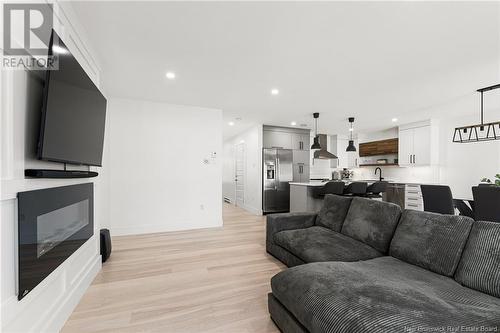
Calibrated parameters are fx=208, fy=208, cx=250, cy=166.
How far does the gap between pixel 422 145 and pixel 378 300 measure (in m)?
6.08

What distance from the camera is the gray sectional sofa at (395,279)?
1064 millimetres

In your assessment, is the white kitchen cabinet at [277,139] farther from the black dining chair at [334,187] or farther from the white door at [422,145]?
the white door at [422,145]

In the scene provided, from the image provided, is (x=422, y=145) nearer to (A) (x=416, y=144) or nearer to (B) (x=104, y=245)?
(A) (x=416, y=144)

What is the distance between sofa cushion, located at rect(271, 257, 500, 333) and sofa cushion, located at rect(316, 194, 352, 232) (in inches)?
42.6

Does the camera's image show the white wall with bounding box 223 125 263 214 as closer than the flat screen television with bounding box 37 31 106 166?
No

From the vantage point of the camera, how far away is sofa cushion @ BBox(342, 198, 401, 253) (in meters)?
2.15

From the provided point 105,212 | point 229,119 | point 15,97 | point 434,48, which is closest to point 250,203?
point 229,119

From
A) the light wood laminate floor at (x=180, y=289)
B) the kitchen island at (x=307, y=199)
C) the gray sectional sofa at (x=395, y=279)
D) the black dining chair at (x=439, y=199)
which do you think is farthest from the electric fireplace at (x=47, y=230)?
the black dining chair at (x=439, y=199)

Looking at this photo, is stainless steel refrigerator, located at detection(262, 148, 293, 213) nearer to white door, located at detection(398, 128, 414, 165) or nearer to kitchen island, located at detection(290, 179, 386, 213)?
kitchen island, located at detection(290, 179, 386, 213)

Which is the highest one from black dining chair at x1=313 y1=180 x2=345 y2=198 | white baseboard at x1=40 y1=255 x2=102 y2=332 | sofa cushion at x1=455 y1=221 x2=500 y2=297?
black dining chair at x1=313 y1=180 x2=345 y2=198

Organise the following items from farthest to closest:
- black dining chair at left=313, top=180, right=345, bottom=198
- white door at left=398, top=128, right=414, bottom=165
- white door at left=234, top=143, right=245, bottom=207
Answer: white door at left=234, top=143, right=245, bottom=207, white door at left=398, top=128, right=414, bottom=165, black dining chair at left=313, top=180, right=345, bottom=198

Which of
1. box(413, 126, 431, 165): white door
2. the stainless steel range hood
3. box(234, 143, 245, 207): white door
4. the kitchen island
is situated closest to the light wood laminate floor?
the kitchen island

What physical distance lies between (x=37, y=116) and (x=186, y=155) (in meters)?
3.04

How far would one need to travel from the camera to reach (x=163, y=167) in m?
4.30
